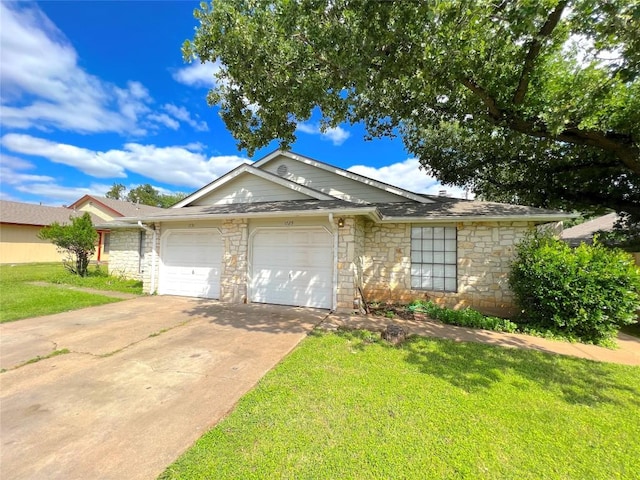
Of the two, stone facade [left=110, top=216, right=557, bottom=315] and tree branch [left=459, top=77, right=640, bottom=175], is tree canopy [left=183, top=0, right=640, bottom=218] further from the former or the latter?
stone facade [left=110, top=216, right=557, bottom=315]

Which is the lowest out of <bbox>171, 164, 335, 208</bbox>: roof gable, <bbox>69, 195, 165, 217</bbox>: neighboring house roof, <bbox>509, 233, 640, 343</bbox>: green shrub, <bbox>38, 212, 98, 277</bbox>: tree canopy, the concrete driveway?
the concrete driveway

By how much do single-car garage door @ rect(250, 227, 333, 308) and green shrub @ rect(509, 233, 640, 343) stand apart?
4.85 meters

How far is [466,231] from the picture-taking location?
8.02 m

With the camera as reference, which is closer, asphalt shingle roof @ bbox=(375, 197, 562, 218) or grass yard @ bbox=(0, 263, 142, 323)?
grass yard @ bbox=(0, 263, 142, 323)

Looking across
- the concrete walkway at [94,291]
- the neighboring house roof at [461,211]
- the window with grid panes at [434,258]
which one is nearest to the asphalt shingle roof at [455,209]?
the neighboring house roof at [461,211]

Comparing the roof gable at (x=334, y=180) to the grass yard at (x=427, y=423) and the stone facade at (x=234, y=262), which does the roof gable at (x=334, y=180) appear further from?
the grass yard at (x=427, y=423)

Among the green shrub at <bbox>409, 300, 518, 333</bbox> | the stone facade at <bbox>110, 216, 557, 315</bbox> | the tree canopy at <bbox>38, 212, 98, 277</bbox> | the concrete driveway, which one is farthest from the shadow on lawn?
the tree canopy at <bbox>38, 212, 98, 277</bbox>

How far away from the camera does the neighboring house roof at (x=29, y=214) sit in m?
20.0

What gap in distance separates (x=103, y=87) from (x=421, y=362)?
13583mm

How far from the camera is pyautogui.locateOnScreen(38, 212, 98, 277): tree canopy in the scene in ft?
40.1

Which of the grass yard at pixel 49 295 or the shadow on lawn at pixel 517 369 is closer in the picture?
the shadow on lawn at pixel 517 369

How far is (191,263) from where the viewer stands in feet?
30.9

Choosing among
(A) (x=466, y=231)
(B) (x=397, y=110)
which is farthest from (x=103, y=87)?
(A) (x=466, y=231)

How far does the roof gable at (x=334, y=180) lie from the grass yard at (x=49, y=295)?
738 centimetres
